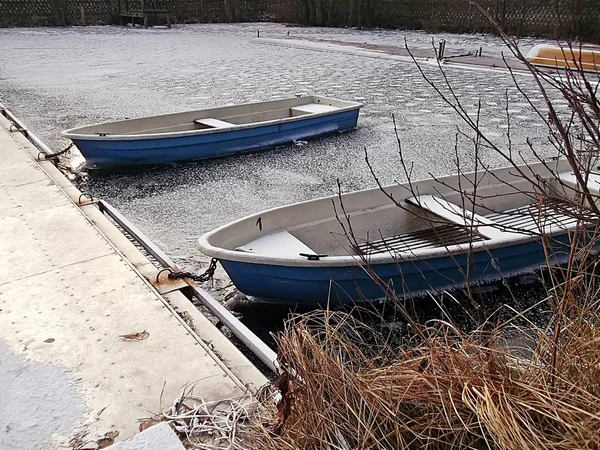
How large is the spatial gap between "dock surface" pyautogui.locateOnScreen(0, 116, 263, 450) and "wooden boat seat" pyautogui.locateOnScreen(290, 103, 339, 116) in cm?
510

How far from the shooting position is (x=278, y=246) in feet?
12.5

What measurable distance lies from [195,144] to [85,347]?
15.3 feet

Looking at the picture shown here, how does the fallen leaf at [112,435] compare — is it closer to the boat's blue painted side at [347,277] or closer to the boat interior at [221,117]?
the boat's blue painted side at [347,277]

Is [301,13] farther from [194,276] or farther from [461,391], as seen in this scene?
[461,391]

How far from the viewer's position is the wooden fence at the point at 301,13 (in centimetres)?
2030

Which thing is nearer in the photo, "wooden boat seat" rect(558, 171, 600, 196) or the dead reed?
the dead reed

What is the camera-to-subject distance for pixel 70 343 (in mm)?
2656

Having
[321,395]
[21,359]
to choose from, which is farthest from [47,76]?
[321,395]

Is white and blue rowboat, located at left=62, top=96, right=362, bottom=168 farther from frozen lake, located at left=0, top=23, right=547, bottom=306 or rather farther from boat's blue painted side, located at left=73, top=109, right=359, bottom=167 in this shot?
frozen lake, located at left=0, top=23, right=547, bottom=306

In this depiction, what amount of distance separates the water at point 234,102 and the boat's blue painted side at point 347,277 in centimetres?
55

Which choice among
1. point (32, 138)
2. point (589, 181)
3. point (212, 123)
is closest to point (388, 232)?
point (589, 181)

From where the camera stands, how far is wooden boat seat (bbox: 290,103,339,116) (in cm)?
841

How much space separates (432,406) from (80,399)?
145 centimetres

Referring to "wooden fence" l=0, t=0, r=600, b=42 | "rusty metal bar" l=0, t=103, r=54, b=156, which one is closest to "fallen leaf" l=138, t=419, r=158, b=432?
"rusty metal bar" l=0, t=103, r=54, b=156
